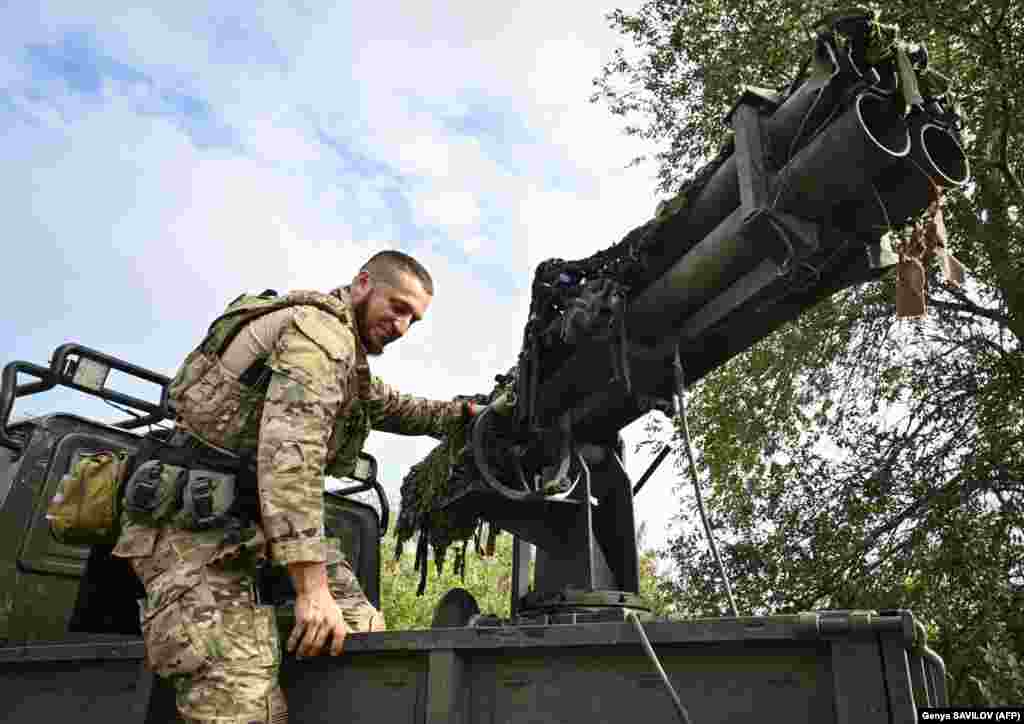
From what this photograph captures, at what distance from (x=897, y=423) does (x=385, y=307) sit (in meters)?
6.01

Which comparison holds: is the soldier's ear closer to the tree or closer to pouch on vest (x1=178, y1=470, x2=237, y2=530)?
pouch on vest (x1=178, y1=470, x2=237, y2=530)

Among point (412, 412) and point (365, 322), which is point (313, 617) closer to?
point (365, 322)

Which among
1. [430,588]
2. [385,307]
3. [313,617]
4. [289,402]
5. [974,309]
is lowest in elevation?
[313,617]

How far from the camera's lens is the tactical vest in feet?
9.32

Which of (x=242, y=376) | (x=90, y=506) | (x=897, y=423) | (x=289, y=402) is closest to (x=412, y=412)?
(x=242, y=376)

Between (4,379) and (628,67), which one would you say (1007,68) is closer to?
(628,67)

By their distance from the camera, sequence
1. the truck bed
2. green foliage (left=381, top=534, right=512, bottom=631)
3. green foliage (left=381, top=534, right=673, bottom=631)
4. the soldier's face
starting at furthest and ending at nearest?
green foliage (left=381, top=534, right=512, bottom=631), green foliage (left=381, top=534, right=673, bottom=631), the soldier's face, the truck bed

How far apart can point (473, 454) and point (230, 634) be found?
57.2 inches

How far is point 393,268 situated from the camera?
3277 millimetres

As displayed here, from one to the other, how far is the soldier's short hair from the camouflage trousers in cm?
113

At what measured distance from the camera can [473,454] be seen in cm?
368

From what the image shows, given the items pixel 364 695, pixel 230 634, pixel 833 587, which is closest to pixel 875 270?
pixel 364 695

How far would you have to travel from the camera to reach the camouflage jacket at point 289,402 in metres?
2.50

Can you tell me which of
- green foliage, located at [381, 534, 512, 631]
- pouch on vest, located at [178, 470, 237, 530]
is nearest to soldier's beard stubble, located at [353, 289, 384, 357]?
pouch on vest, located at [178, 470, 237, 530]
